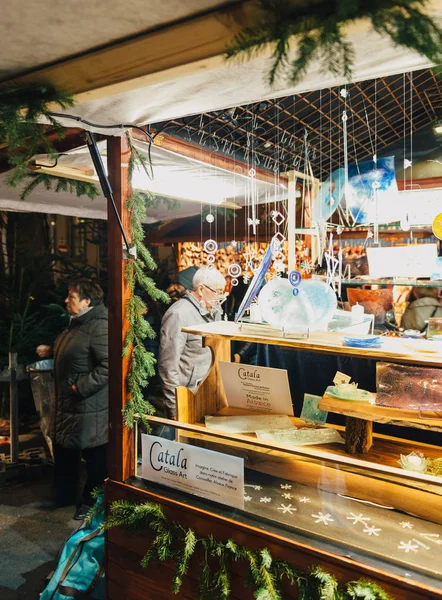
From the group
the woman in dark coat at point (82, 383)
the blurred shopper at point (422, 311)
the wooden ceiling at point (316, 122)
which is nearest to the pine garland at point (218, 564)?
the woman in dark coat at point (82, 383)

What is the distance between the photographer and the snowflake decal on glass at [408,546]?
1819mm

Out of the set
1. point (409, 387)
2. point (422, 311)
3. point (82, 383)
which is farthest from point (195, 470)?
point (422, 311)

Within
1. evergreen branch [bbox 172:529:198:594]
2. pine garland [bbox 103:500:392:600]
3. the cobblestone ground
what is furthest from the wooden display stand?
the cobblestone ground

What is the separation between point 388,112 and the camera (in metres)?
4.64

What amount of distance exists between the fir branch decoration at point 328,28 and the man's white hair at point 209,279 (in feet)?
8.08

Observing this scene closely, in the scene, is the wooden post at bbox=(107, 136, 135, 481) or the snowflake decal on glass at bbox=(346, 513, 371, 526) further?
the wooden post at bbox=(107, 136, 135, 481)

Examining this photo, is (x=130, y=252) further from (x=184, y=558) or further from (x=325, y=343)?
(x=184, y=558)

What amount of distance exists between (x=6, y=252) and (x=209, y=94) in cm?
537

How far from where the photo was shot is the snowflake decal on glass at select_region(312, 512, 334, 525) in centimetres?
202

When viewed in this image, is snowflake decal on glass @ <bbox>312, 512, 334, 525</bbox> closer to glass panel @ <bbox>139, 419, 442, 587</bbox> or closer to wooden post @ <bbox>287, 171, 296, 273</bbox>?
glass panel @ <bbox>139, 419, 442, 587</bbox>

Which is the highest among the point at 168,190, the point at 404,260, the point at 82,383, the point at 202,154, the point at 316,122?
the point at 316,122

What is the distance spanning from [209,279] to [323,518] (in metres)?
2.08

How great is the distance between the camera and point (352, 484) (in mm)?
2221

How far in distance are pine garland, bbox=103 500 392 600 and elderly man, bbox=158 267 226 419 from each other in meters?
1.22
